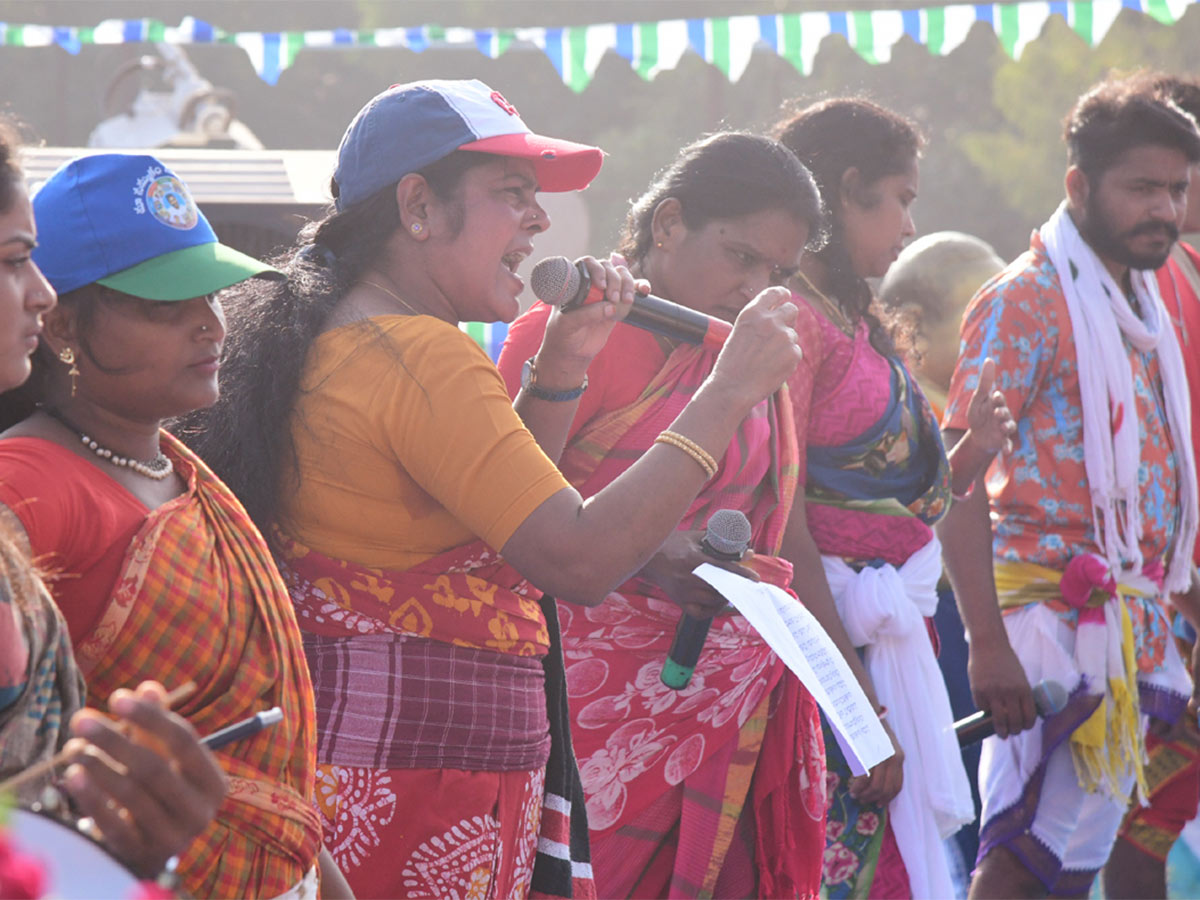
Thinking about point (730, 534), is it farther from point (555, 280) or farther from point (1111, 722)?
point (1111, 722)

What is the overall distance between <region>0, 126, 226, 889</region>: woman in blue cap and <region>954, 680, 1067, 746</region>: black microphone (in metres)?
2.61

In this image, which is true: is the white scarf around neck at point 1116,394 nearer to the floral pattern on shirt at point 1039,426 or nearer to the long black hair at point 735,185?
the floral pattern on shirt at point 1039,426

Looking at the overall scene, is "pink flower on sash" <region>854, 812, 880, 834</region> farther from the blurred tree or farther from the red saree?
the blurred tree

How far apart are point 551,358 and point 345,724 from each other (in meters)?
0.69

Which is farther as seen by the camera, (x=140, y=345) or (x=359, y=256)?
(x=359, y=256)

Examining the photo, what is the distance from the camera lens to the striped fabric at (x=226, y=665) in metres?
1.64

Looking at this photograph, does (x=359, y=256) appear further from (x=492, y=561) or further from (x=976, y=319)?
(x=976, y=319)

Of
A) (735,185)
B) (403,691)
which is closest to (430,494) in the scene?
(403,691)

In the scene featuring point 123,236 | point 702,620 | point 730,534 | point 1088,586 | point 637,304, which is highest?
point 123,236

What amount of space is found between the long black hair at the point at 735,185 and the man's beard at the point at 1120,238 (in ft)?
4.59

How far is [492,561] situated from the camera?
6.99ft

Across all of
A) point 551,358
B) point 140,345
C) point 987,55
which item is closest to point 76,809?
point 140,345

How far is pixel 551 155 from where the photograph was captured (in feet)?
7.23

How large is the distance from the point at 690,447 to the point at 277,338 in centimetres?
59
